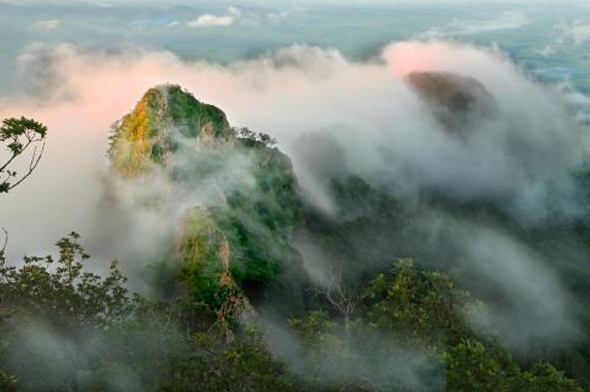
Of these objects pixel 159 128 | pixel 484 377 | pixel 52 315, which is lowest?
pixel 484 377

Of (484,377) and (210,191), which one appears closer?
(484,377)

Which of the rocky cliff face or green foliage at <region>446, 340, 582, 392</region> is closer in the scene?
green foliage at <region>446, 340, 582, 392</region>

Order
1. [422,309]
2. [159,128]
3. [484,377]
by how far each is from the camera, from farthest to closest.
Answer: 1. [159,128]
2. [422,309]
3. [484,377]

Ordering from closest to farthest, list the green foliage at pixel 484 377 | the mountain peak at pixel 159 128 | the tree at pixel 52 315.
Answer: the green foliage at pixel 484 377 → the tree at pixel 52 315 → the mountain peak at pixel 159 128

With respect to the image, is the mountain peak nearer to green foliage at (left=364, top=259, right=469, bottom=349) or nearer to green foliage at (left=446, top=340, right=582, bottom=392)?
green foliage at (left=364, top=259, right=469, bottom=349)

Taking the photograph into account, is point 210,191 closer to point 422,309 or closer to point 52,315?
point 52,315

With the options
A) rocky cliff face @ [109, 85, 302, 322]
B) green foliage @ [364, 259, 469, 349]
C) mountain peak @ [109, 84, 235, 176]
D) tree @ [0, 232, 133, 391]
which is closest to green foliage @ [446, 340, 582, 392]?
green foliage @ [364, 259, 469, 349]

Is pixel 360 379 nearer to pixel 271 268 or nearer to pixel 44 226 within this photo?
pixel 271 268

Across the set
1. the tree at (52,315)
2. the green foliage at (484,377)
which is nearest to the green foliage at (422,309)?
the green foliage at (484,377)

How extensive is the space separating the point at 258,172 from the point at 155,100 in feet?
93.8

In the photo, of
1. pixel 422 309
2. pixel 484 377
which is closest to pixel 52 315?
pixel 422 309

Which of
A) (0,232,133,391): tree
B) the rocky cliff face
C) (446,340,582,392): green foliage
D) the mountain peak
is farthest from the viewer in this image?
the mountain peak

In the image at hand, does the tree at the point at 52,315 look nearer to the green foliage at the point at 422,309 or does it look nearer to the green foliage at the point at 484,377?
the green foliage at the point at 422,309

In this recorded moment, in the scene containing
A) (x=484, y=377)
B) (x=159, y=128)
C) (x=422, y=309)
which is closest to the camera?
(x=484, y=377)
